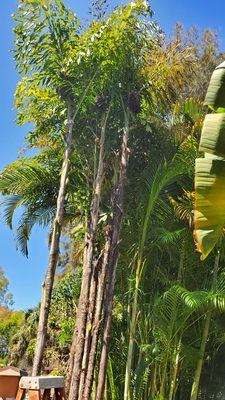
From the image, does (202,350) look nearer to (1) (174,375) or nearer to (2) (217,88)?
(1) (174,375)

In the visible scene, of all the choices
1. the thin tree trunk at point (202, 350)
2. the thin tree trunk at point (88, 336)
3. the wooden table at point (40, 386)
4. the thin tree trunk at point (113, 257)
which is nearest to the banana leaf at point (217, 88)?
the wooden table at point (40, 386)

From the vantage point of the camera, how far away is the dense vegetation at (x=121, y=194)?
6.21m

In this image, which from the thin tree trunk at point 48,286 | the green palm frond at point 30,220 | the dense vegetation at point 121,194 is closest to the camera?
the thin tree trunk at point 48,286

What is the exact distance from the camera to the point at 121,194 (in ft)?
21.5

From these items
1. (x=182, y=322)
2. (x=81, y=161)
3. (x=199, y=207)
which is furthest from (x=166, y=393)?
(x=199, y=207)

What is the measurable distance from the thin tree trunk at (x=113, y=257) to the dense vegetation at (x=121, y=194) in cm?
2

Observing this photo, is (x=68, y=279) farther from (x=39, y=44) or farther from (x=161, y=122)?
(x=39, y=44)

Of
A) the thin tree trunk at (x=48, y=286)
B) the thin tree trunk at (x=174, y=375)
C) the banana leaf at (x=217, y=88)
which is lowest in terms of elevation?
the thin tree trunk at (x=174, y=375)

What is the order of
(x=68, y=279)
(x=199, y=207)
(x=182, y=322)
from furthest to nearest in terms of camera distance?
(x=68, y=279) < (x=182, y=322) < (x=199, y=207)

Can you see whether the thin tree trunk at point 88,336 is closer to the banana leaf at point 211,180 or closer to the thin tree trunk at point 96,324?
the thin tree trunk at point 96,324

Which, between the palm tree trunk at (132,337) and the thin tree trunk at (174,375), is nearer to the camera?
the palm tree trunk at (132,337)

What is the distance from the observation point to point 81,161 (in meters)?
7.51

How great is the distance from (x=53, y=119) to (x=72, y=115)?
89 cm

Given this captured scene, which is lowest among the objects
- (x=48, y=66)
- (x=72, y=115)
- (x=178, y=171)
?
(x=178, y=171)
